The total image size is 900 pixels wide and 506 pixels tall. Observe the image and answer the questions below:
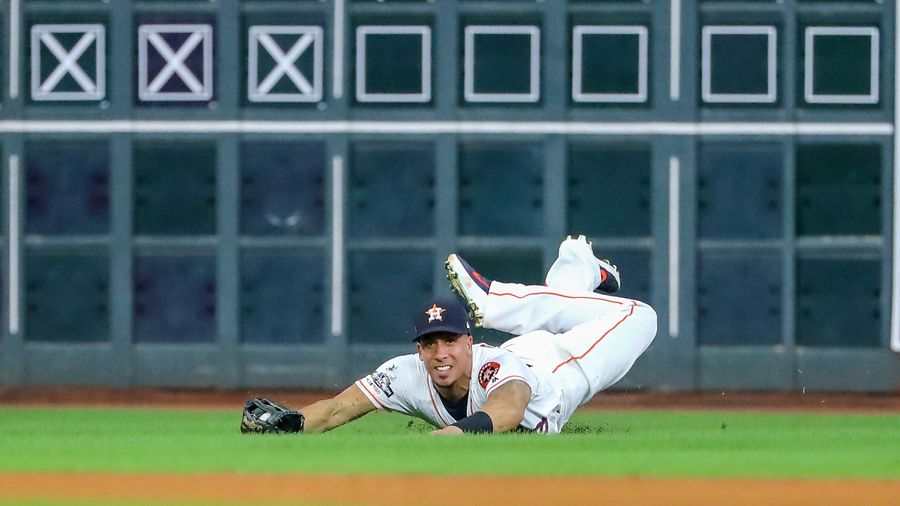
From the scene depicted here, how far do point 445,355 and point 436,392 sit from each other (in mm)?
454

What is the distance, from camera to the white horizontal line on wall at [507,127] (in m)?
12.7

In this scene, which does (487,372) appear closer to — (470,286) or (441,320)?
(441,320)

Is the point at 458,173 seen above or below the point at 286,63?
below

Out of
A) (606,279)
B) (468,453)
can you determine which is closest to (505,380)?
(468,453)

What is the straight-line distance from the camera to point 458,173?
12.8 meters

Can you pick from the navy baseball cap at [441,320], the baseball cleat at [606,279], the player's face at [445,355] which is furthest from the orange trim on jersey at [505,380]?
the baseball cleat at [606,279]

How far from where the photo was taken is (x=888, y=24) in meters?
12.7

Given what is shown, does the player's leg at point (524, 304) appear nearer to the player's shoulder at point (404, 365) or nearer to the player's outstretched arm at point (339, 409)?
the player's shoulder at point (404, 365)

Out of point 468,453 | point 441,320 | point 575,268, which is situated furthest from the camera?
point 575,268

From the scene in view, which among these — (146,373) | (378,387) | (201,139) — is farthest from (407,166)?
(378,387)

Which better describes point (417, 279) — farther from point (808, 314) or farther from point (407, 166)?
point (808, 314)

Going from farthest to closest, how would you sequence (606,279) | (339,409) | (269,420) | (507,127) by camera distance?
1. (507,127)
2. (606,279)
3. (339,409)
4. (269,420)

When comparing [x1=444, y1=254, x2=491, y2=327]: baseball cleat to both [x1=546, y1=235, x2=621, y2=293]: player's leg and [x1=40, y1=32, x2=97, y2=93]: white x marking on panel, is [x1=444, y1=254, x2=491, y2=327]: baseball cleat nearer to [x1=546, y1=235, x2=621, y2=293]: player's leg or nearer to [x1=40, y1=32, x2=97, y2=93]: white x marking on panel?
[x1=546, y1=235, x2=621, y2=293]: player's leg

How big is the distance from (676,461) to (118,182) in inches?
297
